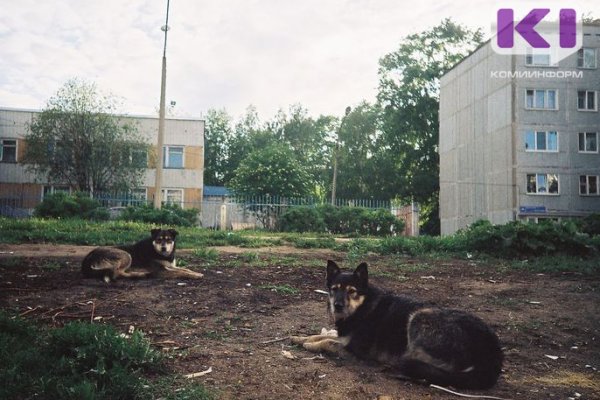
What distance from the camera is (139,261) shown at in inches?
345

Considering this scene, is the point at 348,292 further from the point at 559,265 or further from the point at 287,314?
the point at 559,265

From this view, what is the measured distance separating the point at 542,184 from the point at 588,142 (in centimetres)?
473

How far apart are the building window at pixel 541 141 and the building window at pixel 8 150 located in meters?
37.5

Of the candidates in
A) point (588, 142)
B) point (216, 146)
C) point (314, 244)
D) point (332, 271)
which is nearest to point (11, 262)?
point (332, 271)

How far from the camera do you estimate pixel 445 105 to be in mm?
42562

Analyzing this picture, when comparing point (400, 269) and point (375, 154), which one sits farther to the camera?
point (375, 154)

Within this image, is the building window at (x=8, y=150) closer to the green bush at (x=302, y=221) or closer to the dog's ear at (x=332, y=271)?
the green bush at (x=302, y=221)

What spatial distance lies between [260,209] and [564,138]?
73.2 ft

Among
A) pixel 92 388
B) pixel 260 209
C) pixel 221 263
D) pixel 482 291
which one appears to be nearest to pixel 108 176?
pixel 260 209

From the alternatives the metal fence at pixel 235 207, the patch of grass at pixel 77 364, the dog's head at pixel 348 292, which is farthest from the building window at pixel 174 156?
the dog's head at pixel 348 292

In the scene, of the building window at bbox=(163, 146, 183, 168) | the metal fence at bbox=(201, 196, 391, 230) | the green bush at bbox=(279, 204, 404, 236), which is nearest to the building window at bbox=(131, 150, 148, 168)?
the building window at bbox=(163, 146, 183, 168)

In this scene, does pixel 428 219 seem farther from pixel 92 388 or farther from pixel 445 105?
pixel 92 388

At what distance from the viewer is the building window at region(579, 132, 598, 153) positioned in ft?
111

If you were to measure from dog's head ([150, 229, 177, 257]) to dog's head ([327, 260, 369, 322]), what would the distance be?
449 cm
